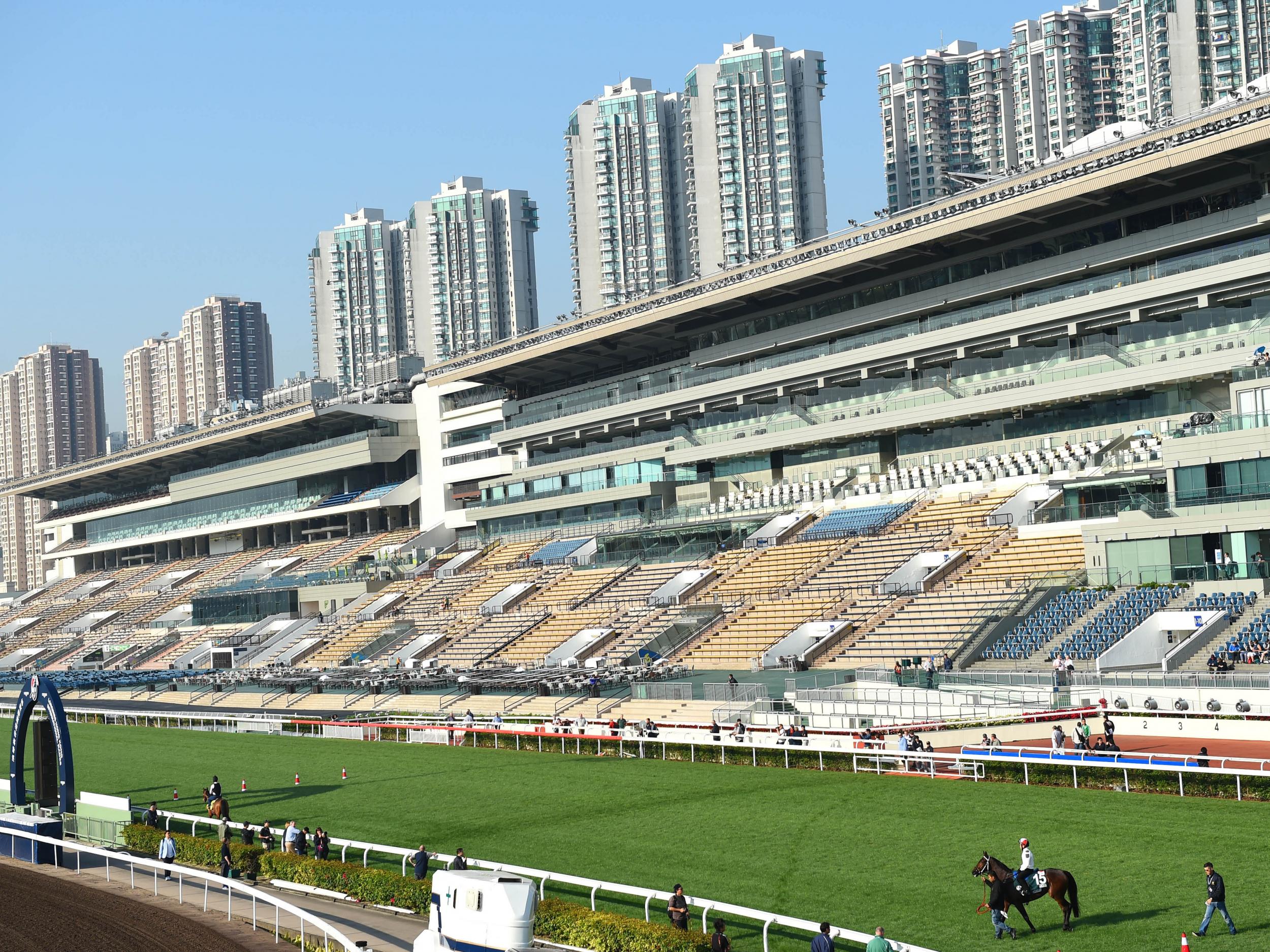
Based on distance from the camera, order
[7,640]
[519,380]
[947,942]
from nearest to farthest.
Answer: [947,942] < [519,380] < [7,640]

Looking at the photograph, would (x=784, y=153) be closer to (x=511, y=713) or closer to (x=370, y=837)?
(x=511, y=713)

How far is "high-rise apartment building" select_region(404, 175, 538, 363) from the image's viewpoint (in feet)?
536

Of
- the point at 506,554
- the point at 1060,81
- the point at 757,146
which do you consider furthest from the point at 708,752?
the point at 1060,81

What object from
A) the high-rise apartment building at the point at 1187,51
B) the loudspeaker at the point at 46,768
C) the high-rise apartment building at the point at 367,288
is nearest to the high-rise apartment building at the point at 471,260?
the high-rise apartment building at the point at 367,288

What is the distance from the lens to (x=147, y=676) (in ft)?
270

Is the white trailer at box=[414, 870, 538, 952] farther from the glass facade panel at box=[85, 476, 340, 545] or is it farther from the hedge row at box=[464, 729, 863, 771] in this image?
the glass facade panel at box=[85, 476, 340, 545]

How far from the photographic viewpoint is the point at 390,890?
78.2 ft

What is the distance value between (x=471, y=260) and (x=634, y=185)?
30457 mm

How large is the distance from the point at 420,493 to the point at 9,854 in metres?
68.1

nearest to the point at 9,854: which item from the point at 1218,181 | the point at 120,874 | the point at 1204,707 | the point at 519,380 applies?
the point at 120,874

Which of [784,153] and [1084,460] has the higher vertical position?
[784,153]

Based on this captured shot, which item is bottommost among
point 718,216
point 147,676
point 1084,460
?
point 147,676

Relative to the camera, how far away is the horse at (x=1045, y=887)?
60.5 feet

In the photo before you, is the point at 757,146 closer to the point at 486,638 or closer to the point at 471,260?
the point at 471,260
